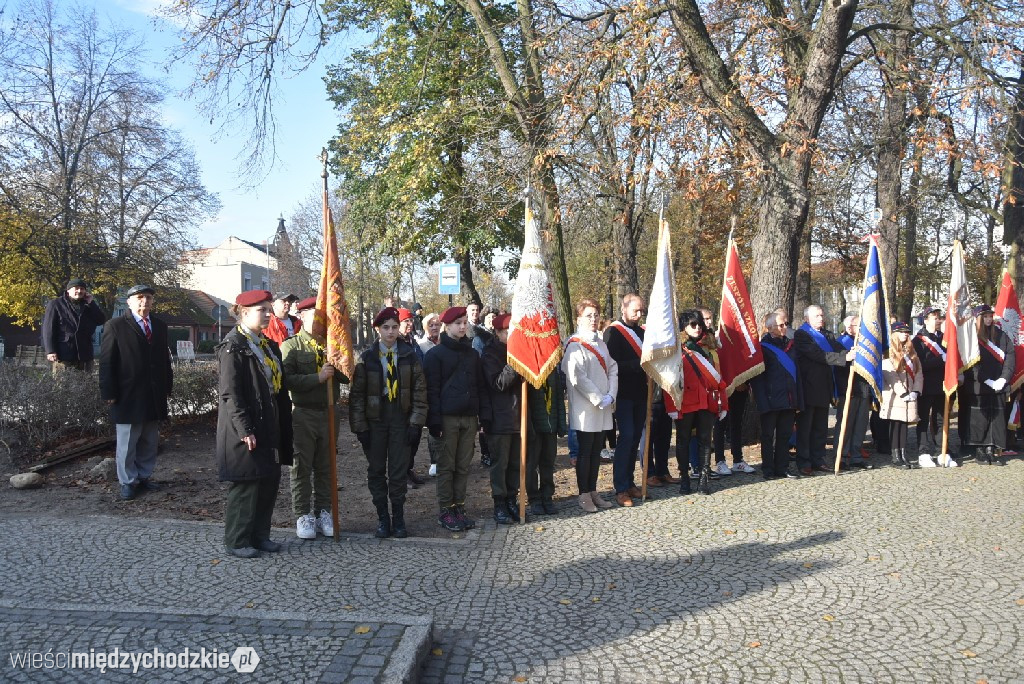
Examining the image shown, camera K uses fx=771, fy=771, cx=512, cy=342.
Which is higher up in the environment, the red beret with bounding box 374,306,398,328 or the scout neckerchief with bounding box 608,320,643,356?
the red beret with bounding box 374,306,398,328

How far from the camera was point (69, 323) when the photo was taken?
29.0 ft

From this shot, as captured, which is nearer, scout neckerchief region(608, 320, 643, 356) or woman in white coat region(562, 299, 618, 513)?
woman in white coat region(562, 299, 618, 513)

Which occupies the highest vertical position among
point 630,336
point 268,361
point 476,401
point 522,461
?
point 630,336

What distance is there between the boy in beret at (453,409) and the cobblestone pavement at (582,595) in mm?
409

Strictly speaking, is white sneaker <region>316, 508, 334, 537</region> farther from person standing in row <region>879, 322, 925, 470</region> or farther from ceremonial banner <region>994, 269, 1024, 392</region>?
ceremonial banner <region>994, 269, 1024, 392</region>

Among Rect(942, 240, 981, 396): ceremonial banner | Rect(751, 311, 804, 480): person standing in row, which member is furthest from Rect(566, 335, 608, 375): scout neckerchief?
Rect(942, 240, 981, 396): ceremonial banner

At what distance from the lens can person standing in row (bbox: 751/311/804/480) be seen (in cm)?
887

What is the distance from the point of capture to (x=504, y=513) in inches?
278

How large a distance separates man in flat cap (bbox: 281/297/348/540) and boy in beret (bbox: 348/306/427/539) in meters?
0.30

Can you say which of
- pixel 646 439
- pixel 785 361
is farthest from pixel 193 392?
pixel 785 361

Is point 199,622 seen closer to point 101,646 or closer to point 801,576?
point 101,646

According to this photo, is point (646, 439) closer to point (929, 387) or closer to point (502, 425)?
point (502, 425)

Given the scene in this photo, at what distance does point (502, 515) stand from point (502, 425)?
82cm

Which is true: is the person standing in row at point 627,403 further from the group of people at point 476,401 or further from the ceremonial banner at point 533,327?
the ceremonial banner at point 533,327
